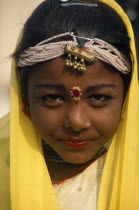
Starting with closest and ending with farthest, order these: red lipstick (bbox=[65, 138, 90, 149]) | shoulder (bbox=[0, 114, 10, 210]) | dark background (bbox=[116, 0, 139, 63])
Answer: red lipstick (bbox=[65, 138, 90, 149]), shoulder (bbox=[0, 114, 10, 210]), dark background (bbox=[116, 0, 139, 63])

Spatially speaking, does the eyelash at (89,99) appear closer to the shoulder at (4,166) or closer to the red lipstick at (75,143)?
the red lipstick at (75,143)

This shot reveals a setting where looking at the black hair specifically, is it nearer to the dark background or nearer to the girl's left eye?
the girl's left eye

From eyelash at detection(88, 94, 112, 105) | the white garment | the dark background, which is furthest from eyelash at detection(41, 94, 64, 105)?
the dark background

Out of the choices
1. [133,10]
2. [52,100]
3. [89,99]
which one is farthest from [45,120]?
[133,10]

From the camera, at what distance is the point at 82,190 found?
138cm

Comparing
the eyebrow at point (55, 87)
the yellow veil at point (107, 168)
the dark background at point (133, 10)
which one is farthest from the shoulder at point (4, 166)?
the dark background at point (133, 10)

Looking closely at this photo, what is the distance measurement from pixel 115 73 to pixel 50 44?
26 centimetres

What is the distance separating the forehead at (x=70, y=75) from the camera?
3.91 feet

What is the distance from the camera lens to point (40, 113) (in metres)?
1.29

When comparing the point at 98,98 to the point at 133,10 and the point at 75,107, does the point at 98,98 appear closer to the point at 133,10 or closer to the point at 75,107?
the point at 75,107

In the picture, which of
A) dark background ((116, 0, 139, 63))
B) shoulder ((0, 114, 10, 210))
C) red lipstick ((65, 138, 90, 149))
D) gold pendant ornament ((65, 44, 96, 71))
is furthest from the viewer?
dark background ((116, 0, 139, 63))

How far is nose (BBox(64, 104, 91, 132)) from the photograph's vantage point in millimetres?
1190

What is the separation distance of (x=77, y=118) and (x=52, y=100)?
0.44 ft

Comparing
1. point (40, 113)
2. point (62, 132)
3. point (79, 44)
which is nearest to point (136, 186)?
point (62, 132)
